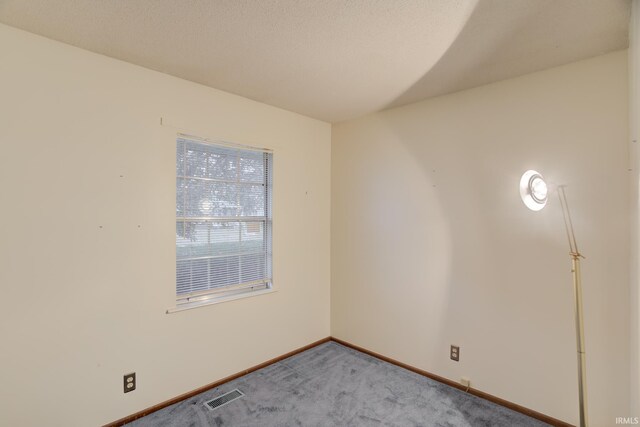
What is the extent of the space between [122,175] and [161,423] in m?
1.74

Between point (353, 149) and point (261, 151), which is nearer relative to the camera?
point (261, 151)

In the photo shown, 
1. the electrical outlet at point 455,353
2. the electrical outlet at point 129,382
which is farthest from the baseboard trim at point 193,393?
the electrical outlet at point 455,353

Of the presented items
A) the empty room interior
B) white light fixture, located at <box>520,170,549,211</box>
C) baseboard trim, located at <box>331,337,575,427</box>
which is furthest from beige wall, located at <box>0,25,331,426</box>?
white light fixture, located at <box>520,170,549,211</box>

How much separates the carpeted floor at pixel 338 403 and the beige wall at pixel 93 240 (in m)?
0.27

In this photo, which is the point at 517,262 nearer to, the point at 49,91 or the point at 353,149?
the point at 353,149

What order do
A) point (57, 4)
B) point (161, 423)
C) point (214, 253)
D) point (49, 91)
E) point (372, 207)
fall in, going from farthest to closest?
point (372, 207), point (214, 253), point (161, 423), point (49, 91), point (57, 4)

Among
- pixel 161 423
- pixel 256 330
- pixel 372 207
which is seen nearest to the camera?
pixel 161 423

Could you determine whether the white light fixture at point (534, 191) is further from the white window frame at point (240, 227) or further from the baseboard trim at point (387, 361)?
the white window frame at point (240, 227)

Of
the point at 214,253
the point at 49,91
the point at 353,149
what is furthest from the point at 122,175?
the point at 353,149

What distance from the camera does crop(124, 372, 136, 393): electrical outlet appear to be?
7.24 ft

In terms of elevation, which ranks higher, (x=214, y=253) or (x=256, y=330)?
(x=214, y=253)

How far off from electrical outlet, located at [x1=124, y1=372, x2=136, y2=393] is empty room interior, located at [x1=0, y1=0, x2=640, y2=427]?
0.02m

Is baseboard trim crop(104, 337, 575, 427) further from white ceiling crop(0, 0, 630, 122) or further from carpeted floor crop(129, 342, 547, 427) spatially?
white ceiling crop(0, 0, 630, 122)

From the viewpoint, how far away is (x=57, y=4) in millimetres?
1622
